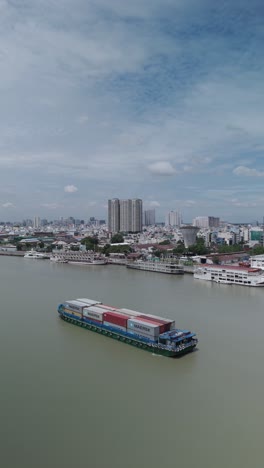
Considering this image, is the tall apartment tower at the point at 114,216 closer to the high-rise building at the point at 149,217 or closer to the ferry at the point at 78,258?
the ferry at the point at 78,258

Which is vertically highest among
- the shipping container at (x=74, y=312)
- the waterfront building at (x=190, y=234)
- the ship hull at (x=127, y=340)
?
the waterfront building at (x=190, y=234)

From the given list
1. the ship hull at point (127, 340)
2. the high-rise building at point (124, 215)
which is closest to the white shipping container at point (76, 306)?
the ship hull at point (127, 340)

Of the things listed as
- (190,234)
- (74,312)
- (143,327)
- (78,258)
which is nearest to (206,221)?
(190,234)

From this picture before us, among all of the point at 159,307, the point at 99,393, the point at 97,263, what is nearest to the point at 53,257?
the point at 97,263

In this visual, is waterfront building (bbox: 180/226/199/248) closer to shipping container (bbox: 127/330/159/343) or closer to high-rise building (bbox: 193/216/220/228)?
shipping container (bbox: 127/330/159/343)

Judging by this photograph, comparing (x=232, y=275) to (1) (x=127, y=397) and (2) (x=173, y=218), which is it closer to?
(1) (x=127, y=397)

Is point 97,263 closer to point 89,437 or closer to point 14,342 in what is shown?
point 14,342

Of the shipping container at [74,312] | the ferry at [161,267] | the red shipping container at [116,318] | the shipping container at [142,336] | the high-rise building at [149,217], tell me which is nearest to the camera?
the shipping container at [142,336]
